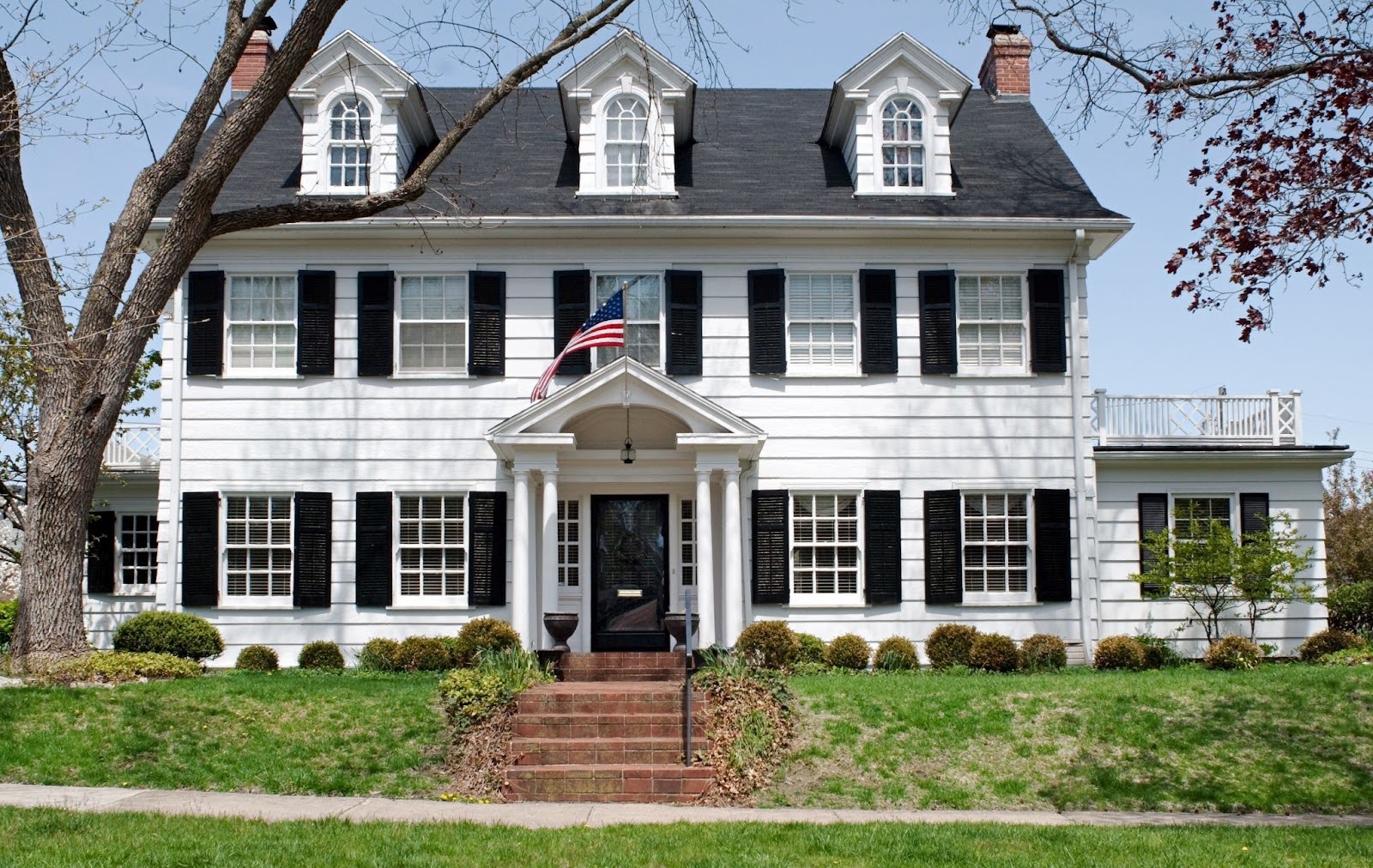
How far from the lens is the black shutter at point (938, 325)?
731 inches

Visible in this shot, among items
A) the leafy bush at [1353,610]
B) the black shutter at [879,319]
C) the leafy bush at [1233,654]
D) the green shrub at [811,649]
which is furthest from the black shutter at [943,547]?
the leafy bush at [1353,610]

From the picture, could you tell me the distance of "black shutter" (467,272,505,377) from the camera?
18.3 metres

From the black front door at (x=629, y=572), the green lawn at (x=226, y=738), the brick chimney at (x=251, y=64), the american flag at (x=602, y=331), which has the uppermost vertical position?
the brick chimney at (x=251, y=64)

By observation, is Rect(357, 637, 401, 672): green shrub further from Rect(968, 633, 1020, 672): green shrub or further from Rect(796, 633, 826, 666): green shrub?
A: Rect(968, 633, 1020, 672): green shrub

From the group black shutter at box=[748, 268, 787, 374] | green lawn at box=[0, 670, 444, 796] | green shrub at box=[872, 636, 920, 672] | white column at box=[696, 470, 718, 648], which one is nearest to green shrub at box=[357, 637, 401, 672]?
green lawn at box=[0, 670, 444, 796]

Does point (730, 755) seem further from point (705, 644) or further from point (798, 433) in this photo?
point (798, 433)

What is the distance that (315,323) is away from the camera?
1844 cm

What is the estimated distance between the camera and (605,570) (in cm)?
1844

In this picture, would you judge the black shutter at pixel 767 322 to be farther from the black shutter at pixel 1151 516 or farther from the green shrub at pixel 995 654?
the black shutter at pixel 1151 516

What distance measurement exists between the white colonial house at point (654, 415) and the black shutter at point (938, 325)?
34 mm

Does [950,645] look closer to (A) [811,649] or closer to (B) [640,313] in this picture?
(A) [811,649]

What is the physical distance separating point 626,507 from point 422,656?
11.4ft

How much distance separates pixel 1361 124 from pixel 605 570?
11.0 meters

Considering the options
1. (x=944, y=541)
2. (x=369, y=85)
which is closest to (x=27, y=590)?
(x=369, y=85)
